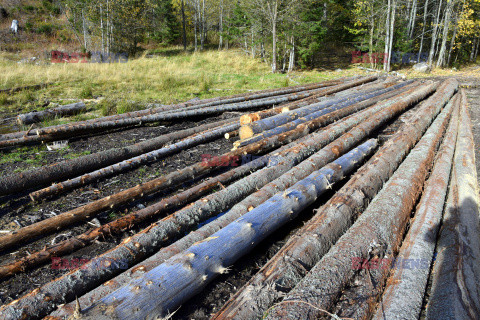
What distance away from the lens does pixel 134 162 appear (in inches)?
185

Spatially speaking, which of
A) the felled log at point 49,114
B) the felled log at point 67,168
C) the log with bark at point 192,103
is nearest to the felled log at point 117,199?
the felled log at point 67,168

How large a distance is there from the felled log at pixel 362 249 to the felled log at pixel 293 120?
2309 millimetres

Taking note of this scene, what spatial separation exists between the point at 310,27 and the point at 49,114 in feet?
48.8

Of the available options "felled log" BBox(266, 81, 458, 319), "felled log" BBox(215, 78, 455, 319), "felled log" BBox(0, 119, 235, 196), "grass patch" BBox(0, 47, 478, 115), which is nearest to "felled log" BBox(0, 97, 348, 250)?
"felled log" BBox(0, 119, 235, 196)

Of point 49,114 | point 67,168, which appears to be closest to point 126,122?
point 67,168

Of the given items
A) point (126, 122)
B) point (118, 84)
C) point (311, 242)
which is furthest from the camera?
point (118, 84)

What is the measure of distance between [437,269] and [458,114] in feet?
23.1

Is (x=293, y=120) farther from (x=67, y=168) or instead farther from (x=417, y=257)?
(x=67, y=168)

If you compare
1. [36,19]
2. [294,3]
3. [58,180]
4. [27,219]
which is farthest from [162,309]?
[36,19]

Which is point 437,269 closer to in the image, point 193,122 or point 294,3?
point 193,122

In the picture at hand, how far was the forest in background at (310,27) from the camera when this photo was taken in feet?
56.0

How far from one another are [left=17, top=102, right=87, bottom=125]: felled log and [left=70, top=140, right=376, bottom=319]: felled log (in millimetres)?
7376

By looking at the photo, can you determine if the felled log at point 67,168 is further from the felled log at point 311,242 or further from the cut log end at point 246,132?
the felled log at point 311,242

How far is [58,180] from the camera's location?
4230 millimetres
